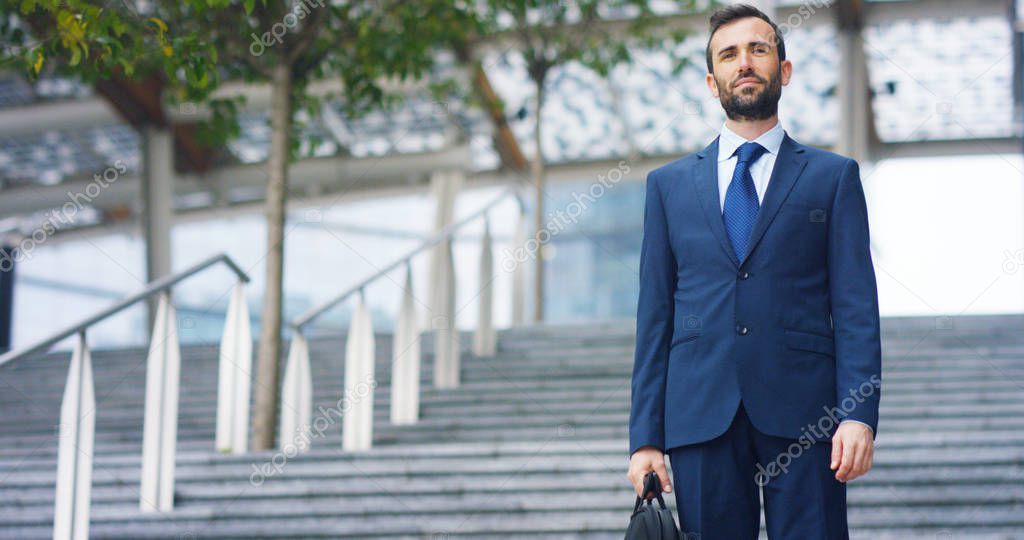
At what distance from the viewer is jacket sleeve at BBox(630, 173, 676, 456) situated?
2516mm

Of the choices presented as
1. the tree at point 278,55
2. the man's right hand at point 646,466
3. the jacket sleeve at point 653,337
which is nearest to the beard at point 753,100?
the jacket sleeve at point 653,337

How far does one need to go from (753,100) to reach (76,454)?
311 centimetres

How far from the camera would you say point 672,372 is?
8.34 feet

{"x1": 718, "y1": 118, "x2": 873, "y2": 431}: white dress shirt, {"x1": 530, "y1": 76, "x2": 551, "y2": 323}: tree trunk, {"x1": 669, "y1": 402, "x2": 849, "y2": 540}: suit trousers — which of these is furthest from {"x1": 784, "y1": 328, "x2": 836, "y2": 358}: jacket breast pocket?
{"x1": 530, "y1": 76, "x2": 551, "y2": 323}: tree trunk

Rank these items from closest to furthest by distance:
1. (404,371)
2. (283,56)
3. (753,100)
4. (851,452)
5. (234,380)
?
(851,452) → (753,100) → (234,380) → (404,371) → (283,56)

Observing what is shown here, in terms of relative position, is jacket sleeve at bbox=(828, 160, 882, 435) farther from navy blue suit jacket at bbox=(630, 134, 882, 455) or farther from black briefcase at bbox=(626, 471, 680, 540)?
black briefcase at bbox=(626, 471, 680, 540)

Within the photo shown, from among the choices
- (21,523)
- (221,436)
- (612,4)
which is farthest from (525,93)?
(21,523)

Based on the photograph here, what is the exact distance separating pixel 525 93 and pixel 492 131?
1.02m

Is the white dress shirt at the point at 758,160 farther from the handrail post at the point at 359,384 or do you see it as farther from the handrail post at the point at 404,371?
the handrail post at the point at 404,371

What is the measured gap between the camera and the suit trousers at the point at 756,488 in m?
2.36

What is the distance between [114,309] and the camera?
17.5ft

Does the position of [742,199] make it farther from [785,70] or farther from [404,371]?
[404,371]

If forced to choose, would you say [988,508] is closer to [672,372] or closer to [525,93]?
[672,372]

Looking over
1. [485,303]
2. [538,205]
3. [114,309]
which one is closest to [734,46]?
[114,309]
